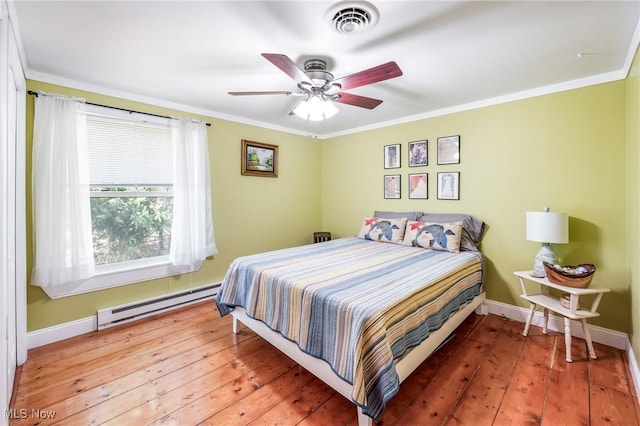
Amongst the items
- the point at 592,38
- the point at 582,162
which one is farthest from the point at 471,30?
the point at 582,162

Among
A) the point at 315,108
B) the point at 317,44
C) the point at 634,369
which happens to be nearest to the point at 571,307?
the point at 634,369

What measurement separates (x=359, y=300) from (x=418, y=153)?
2.53m

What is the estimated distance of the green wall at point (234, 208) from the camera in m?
2.46

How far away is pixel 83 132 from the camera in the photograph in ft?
8.20

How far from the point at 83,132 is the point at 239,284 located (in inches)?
78.2

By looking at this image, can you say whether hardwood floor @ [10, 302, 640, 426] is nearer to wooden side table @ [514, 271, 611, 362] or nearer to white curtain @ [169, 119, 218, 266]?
wooden side table @ [514, 271, 611, 362]

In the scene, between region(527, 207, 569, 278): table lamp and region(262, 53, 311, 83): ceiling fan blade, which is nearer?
region(262, 53, 311, 83): ceiling fan blade

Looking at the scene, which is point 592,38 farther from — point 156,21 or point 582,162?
point 156,21

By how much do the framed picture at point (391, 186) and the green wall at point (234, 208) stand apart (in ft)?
4.27

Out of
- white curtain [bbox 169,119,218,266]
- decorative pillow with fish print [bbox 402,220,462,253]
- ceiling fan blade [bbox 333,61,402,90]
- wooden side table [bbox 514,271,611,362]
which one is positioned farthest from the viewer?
white curtain [bbox 169,119,218,266]

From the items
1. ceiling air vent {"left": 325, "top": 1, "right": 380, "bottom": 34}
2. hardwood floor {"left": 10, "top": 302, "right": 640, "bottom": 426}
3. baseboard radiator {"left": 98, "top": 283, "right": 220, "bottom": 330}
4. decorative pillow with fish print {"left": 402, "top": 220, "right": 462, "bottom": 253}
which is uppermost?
ceiling air vent {"left": 325, "top": 1, "right": 380, "bottom": 34}

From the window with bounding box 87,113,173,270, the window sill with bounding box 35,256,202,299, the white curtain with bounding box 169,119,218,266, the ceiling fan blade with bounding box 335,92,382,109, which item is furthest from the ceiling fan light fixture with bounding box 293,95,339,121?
the window sill with bounding box 35,256,202,299

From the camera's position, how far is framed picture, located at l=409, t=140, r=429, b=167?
3.50 metres

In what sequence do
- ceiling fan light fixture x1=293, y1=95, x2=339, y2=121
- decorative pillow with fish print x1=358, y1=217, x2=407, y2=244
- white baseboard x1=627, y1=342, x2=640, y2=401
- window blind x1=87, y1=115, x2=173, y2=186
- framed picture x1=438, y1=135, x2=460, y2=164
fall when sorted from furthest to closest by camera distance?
decorative pillow with fish print x1=358, y1=217, x2=407, y2=244, framed picture x1=438, y1=135, x2=460, y2=164, window blind x1=87, y1=115, x2=173, y2=186, ceiling fan light fixture x1=293, y1=95, x2=339, y2=121, white baseboard x1=627, y1=342, x2=640, y2=401
